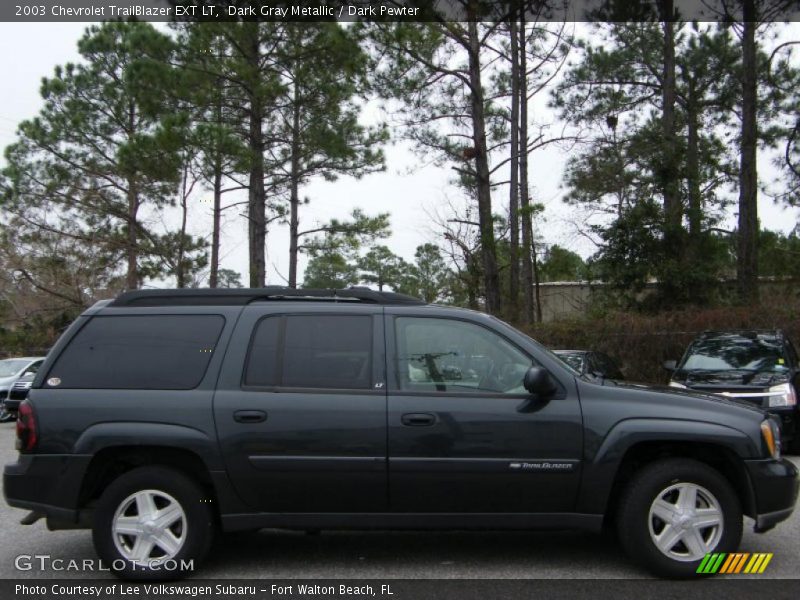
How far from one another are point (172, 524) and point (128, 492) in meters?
0.35

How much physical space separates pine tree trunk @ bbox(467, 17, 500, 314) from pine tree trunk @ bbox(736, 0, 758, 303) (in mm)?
6476

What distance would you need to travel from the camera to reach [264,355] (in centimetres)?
504

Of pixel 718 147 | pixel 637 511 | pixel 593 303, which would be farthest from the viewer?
pixel 718 147

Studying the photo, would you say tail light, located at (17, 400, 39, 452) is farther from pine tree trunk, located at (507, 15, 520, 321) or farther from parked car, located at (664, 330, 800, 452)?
pine tree trunk, located at (507, 15, 520, 321)

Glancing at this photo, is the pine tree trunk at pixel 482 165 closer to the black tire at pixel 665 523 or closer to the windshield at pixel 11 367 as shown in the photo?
the windshield at pixel 11 367

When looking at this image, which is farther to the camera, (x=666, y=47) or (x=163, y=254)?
(x=163, y=254)

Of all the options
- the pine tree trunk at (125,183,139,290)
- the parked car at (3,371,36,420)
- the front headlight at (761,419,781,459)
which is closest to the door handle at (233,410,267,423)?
the front headlight at (761,419,781,459)

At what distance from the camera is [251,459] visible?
15.8 ft

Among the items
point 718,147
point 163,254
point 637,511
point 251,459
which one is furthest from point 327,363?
point 163,254

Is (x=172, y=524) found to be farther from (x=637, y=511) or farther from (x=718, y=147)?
(x=718, y=147)

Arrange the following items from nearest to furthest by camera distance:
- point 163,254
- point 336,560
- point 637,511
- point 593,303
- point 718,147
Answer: point 637,511
point 336,560
point 593,303
point 718,147
point 163,254

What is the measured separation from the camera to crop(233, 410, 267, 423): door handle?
4.83 metres

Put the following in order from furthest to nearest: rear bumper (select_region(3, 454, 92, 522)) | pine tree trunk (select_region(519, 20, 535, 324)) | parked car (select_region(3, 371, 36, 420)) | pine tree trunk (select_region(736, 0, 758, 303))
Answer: pine tree trunk (select_region(519, 20, 535, 324))
pine tree trunk (select_region(736, 0, 758, 303))
parked car (select_region(3, 371, 36, 420))
rear bumper (select_region(3, 454, 92, 522))

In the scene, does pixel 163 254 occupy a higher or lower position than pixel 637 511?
higher
